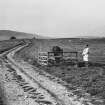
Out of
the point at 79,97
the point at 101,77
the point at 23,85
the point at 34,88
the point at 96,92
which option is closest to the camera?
the point at 79,97

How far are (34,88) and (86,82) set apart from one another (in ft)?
10.3

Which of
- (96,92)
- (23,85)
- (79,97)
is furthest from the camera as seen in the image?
(23,85)

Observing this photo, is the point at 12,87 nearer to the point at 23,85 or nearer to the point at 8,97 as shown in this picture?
the point at 23,85

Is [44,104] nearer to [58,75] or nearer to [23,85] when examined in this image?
[23,85]

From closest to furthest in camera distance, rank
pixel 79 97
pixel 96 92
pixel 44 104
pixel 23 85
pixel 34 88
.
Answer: pixel 44 104 → pixel 79 97 → pixel 96 92 → pixel 34 88 → pixel 23 85

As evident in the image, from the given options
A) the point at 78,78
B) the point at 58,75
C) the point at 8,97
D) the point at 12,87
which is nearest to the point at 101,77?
the point at 78,78

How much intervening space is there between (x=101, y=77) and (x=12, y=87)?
578 centimetres

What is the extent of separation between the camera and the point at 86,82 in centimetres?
1530

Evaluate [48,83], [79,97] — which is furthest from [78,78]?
[79,97]

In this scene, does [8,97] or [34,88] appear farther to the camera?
[34,88]

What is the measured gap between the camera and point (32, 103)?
427 inches

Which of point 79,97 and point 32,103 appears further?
point 79,97

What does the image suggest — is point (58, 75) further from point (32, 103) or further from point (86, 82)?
point (32, 103)

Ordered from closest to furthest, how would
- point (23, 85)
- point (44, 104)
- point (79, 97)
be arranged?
point (44, 104)
point (79, 97)
point (23, 85)
